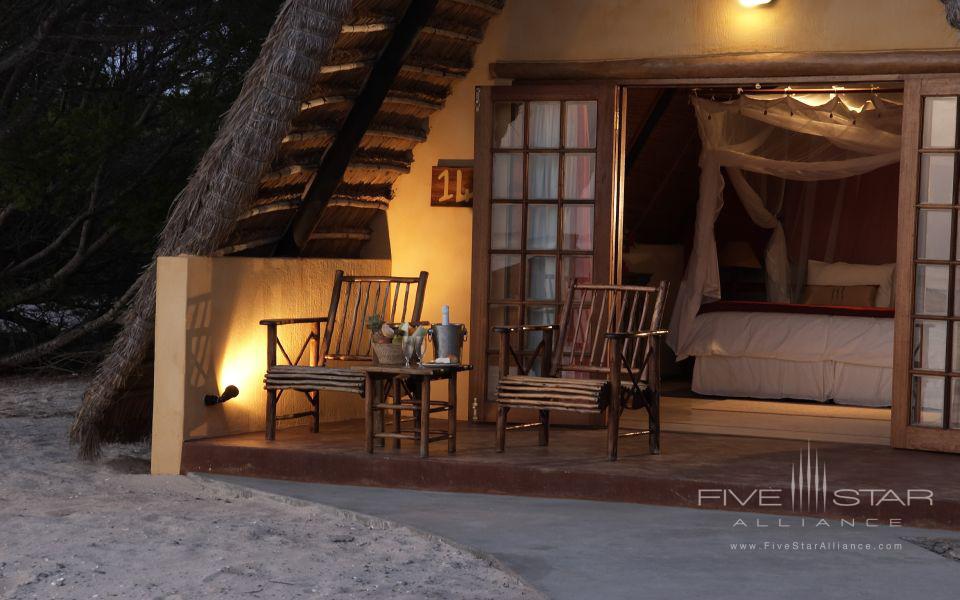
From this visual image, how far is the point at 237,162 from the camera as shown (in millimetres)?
5613

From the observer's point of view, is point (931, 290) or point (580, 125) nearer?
point (931, 290)

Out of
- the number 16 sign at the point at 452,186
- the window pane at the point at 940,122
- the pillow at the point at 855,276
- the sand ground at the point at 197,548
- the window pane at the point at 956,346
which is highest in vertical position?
the window pane at the point at 940,122

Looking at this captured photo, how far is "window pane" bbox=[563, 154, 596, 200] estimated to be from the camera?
6574 millimetres

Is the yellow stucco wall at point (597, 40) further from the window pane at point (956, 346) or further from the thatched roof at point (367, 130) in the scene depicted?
the window pane at point (956, 346)

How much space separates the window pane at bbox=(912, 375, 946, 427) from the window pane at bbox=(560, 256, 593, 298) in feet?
5.52

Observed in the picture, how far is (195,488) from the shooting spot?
212 inches

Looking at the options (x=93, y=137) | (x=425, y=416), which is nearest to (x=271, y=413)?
(x=425, y=416)

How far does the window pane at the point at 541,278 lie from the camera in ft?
21.9

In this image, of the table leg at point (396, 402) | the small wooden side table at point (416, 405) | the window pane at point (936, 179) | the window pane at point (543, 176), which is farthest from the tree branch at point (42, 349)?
the window pane at point (936, 179)

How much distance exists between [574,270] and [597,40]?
1.19m

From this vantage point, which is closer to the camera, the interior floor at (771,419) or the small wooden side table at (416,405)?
the small wooden side table at (416,405)

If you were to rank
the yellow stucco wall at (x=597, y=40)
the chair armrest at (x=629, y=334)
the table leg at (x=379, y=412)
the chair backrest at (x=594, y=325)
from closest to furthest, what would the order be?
1. the chair armrest at (x=629, y=334)
2. the table leg at (x=379, y=412)
3. the chair backrest at (x=594, y=325)
4. the yellow stucco wall at (x=597, y=40)

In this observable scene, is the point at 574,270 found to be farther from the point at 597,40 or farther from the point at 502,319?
the point at 597,40

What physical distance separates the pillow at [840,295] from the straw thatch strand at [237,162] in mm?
5281
